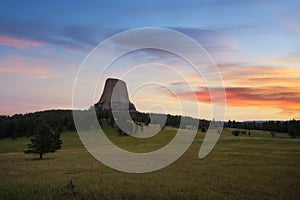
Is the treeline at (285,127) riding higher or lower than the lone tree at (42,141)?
higher

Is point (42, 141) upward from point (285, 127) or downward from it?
downward

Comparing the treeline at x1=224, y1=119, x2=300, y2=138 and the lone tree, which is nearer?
the lone tree

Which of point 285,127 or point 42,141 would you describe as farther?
point 285,127

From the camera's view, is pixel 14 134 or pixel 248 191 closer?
pixel 248 191

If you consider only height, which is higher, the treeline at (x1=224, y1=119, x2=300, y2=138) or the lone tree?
the treeline at (x1=224, y1=119, x2=300, y2=138)

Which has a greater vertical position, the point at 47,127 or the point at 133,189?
the point at 47,127

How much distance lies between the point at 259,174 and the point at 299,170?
17.5 ft

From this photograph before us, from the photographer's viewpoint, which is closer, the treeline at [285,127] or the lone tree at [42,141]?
the lone tree at [42,141]

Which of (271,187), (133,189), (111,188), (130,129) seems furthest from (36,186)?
(130,129)

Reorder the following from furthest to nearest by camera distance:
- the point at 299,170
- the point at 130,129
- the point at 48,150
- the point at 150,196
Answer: the point at 130,129 → the point at 48,150 → the point at 299,170 → the point at 150,196

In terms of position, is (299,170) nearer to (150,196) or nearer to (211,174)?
(211,174)

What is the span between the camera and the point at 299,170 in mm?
31109

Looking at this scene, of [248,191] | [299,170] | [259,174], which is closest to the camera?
[248,191]

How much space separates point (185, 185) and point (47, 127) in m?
42.5
